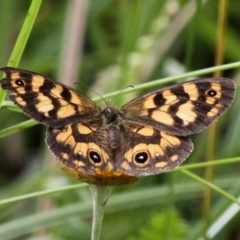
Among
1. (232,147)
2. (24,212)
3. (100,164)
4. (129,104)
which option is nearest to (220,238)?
(232,147)

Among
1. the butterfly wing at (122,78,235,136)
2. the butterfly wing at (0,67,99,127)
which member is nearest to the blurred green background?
the butterfly wing at (122,78,235,136)

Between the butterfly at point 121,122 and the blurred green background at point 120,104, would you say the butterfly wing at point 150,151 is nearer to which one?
the butterfly at point 121,122

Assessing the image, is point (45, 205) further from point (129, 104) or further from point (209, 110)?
point (209, 110)

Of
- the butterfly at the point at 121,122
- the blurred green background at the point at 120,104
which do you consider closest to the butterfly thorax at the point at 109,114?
the butterfly at the point at 121,122

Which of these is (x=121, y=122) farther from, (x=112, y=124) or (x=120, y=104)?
(x=120, y=104)

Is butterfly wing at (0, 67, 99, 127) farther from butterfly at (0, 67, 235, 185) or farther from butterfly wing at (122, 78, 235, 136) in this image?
butterfly wing at (122, 78, 235, 136)

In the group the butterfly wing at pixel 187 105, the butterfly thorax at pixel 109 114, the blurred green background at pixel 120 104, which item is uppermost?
the butterfly wing at pixel 187 105

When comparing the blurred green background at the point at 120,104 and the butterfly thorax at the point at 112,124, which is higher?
the butterfly thorax at the point at 112,124
